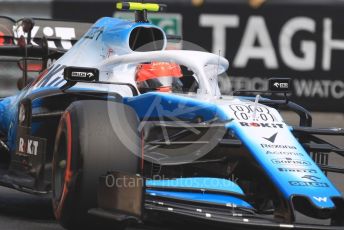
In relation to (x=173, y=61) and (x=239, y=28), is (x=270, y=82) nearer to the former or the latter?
(x=173, y=61)

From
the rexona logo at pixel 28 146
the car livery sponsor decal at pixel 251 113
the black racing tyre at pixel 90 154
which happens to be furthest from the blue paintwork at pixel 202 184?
the rexona logo at pixel 28 146

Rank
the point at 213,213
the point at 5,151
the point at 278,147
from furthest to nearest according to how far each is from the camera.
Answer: the point at 5,151
the point at 278,147
the point at 213,213

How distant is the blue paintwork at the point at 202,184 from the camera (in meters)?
5.70

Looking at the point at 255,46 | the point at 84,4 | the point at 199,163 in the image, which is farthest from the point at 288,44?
the point at 199,163

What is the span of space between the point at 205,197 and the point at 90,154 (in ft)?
2.52

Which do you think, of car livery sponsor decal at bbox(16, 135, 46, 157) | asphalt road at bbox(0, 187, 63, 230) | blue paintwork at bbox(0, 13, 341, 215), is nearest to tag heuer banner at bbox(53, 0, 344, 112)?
asphalt road at bbox(0, 187, 63, 230)

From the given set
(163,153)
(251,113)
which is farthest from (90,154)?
(251,113)

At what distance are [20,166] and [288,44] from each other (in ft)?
24.6

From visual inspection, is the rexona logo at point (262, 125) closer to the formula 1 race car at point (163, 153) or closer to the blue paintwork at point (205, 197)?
the formula 1 race car at point (163, 153)

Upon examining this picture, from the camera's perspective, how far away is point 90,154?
561 cm

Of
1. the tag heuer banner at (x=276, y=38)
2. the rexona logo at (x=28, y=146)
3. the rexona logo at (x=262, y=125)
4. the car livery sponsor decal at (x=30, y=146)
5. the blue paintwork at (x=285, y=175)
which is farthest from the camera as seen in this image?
the tag heuer banner at (x=276, y=38)

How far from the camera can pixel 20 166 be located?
6867 millimetres

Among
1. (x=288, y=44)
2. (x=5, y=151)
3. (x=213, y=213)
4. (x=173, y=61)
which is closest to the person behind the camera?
(x=213, y=213)

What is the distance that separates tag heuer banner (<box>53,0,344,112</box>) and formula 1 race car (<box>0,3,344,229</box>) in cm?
642
